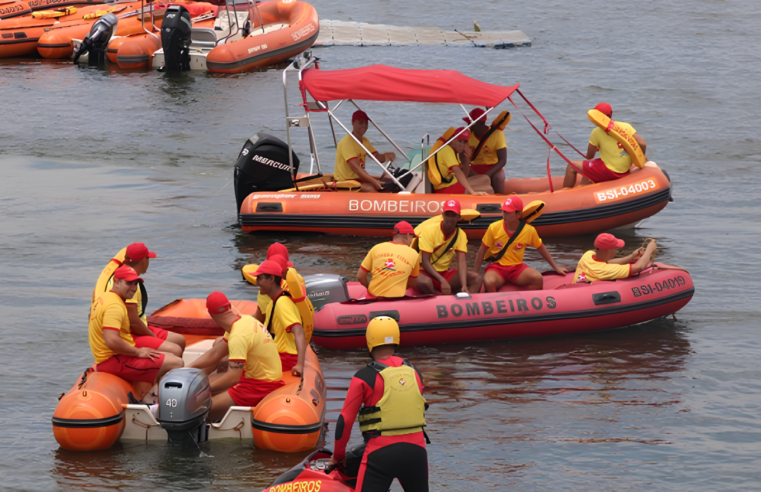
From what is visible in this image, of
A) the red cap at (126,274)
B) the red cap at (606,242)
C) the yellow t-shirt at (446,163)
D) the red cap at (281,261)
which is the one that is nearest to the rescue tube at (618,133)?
the yellow t-shirt at (446,163)

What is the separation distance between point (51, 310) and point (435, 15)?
26.8 meters

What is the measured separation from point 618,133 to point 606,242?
3260 millimetres

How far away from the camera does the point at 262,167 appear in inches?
486

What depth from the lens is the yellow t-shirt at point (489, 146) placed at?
12.0m

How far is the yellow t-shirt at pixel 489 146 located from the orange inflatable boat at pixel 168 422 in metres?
6.08

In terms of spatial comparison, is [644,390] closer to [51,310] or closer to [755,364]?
[755,364]

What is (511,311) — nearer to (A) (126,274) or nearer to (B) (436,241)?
(B) (436,241)

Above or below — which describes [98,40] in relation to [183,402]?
above

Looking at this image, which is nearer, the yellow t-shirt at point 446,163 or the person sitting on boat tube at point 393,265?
the person sitting on boat tube at point 393,265

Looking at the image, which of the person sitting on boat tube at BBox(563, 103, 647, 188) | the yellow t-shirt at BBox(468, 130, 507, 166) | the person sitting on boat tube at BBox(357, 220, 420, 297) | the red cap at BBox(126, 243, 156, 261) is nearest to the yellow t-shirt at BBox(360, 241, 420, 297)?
the person sitting on boat tube at BBox(357, 220, 420, 297)

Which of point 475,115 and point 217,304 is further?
point 475,115

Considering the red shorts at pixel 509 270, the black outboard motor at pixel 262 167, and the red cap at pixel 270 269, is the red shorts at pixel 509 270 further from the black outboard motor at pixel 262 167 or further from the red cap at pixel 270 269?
the black outboard motor at pixel 262 167

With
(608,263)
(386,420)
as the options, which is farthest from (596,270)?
(386,420)

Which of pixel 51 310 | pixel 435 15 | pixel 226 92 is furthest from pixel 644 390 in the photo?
pixel 435 15
